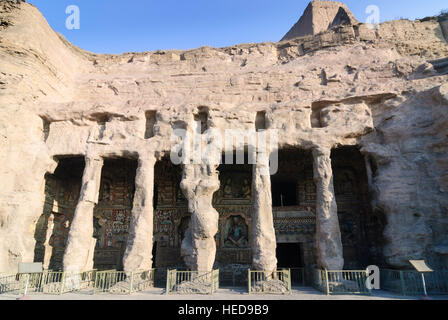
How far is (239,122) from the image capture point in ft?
40.0

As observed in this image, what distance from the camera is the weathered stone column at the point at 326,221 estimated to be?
978 cm

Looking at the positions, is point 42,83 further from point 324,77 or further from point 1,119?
point 324,77

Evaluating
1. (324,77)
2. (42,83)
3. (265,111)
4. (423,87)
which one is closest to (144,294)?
(265,111)

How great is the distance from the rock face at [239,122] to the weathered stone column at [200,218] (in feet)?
0.15

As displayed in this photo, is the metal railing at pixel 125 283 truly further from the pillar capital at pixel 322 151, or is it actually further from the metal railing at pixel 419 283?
the metal railing at pixel 419 283

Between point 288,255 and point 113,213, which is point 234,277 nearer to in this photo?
point 288,255

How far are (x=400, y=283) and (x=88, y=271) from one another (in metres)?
10.5

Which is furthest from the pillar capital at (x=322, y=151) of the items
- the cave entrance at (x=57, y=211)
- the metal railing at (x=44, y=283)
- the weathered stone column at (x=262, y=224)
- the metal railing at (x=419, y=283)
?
the cave entrance at (x=57, y=211)

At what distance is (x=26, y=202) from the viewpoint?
11258 mm

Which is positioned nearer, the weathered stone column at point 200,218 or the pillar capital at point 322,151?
the weathered stone column at point 200,218

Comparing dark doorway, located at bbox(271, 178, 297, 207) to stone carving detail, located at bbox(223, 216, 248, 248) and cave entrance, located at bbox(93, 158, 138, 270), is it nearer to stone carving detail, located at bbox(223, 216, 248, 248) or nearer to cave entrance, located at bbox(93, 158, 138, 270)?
stone carving detail, located at bbox(223, 216, 248, 248)

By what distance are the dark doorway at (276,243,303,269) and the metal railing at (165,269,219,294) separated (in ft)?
20.4

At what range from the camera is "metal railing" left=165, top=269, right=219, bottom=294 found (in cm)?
930

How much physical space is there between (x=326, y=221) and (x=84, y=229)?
8.87 m
